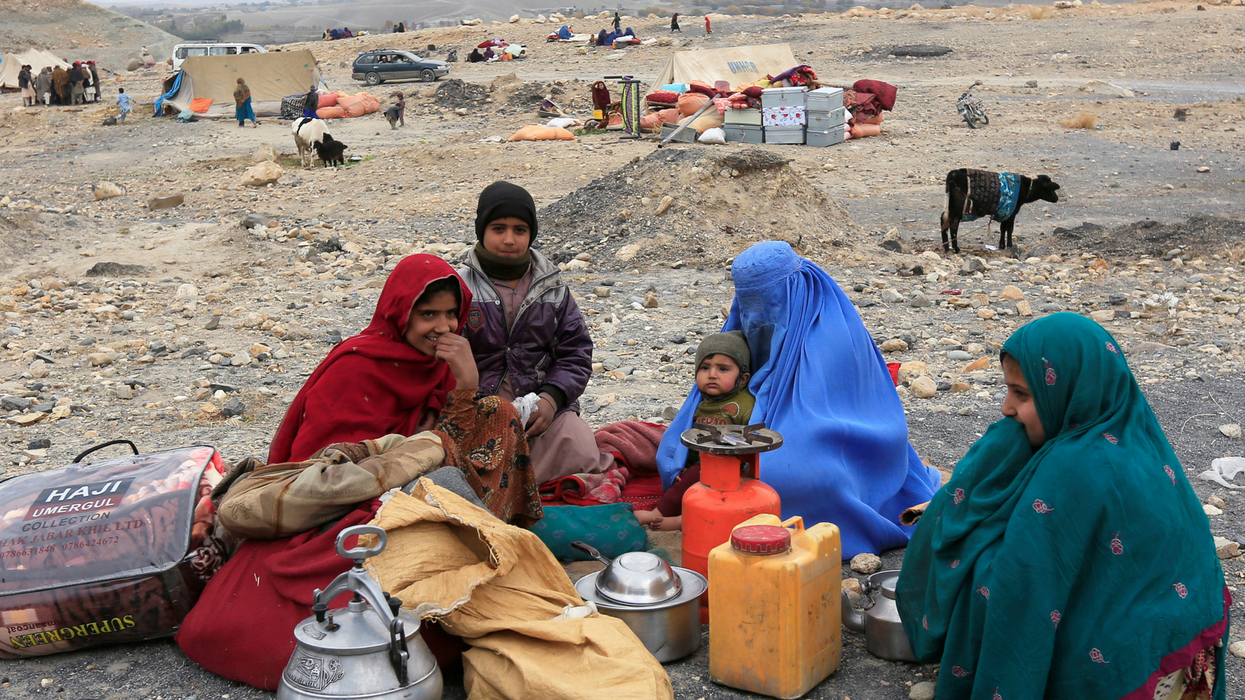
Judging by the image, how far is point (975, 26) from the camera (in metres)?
31.2

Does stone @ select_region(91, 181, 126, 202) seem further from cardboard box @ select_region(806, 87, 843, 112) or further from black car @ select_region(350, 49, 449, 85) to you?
black car @ select_region(350, 49, 449, 85)

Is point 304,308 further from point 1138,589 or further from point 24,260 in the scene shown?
point 1138,589

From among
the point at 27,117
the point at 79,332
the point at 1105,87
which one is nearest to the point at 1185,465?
the point at 79,332

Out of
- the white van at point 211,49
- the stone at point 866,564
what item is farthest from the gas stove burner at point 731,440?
the white van at point 211,49

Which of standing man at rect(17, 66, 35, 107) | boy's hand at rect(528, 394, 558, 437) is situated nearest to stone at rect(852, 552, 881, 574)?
boy's hand at rect(528, 394, 558, 437)

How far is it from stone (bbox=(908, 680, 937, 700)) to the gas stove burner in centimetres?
70

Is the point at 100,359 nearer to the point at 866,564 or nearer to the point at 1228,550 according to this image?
the point at 866,564

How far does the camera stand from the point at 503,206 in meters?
3.63

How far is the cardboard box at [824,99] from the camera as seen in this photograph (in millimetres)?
15406

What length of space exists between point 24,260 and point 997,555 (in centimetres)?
971

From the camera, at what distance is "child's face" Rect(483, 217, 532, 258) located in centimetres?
366

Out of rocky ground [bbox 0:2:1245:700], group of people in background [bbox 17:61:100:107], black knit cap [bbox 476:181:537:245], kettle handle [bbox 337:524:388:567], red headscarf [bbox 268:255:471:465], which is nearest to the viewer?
kettle handle [bbox 337:524:388:567]

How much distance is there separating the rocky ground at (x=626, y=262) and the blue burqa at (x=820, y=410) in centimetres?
71

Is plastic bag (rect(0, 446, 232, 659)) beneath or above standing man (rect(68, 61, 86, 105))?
beneath
